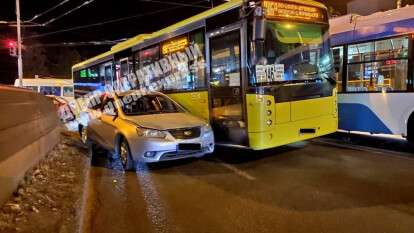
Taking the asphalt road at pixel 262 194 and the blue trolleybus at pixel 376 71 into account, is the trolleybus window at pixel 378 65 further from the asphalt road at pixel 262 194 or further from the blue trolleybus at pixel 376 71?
the asphalt road at pixel 262 194

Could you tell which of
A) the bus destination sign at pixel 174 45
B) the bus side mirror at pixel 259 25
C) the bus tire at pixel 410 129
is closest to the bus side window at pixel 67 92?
the bus destination sign at pixel 174 45

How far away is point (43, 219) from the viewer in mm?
5062

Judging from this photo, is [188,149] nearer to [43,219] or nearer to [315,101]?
[315,101]

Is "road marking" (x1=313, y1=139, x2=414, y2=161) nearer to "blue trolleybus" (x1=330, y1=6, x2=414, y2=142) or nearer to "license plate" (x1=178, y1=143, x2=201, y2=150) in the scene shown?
"blue trolleybus" (x1=330, y1=6, x2=414, y2=142)

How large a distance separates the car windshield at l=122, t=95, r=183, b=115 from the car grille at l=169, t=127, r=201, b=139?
1.34 m

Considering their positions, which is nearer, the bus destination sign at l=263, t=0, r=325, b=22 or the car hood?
the bus destination sign at l=263, t=0, r=325, b=22

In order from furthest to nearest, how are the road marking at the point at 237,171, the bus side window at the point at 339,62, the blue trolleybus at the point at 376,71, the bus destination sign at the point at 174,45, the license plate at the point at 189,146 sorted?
the bus side window at the point at 339,62, the bus destination sign at the point at 174,45, the blue trolleybus at the point at 376,71, the license plate at the point at 189,146, the road marking at the point at 237,171

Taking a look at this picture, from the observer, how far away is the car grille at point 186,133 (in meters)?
8.65

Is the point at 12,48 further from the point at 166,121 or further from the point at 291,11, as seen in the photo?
the point at 291,11

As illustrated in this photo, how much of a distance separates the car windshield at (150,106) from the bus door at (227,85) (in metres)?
1.05

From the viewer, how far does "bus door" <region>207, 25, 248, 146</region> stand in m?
8.77

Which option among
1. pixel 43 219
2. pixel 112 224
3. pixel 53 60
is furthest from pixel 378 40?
pixel 53 60

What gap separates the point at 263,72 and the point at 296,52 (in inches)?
41.2

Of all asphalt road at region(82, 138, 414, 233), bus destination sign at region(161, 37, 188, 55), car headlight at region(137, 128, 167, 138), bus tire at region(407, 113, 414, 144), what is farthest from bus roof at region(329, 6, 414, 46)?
car headlight at region(137, 128, 167, 138)
